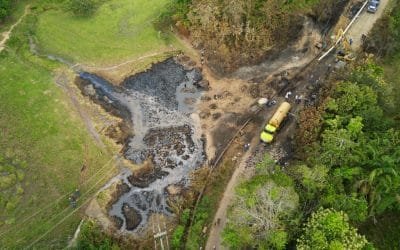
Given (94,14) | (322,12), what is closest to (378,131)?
(322,12)

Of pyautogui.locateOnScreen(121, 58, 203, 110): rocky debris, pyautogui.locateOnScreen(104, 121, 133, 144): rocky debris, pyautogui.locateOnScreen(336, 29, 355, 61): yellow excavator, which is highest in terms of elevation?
pyautogui.locateOnScreen(336, 29, 355, 61): yellow excavator

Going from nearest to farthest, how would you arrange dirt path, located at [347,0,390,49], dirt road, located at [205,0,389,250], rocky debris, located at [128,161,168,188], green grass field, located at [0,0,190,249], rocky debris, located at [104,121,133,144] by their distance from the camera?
1. dirt road, located at [205,0,389,250]
2. green grass field, located at [0,0,190,249]
3. rocky debris, located at [128,161,168,188]
4. rocky debris, located at [104,121,133,144]
5. dirt path, located at [347,0,390,49]

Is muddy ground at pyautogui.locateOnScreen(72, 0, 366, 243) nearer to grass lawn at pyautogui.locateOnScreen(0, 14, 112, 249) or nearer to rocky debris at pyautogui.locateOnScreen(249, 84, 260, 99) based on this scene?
rocky debris at pyautogui.locateOnScreen(249, 84, 260, 99)

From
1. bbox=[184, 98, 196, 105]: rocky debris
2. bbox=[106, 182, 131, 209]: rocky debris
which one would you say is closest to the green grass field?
bbox=[106, 182, 131, 209]: rocky debris

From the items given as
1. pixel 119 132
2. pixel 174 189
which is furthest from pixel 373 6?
pixel 119 132

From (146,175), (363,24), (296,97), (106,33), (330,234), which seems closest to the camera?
(330,234)

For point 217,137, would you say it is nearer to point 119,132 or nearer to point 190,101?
point 190,101

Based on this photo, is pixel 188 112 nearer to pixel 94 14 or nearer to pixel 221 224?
pixel 221 224
